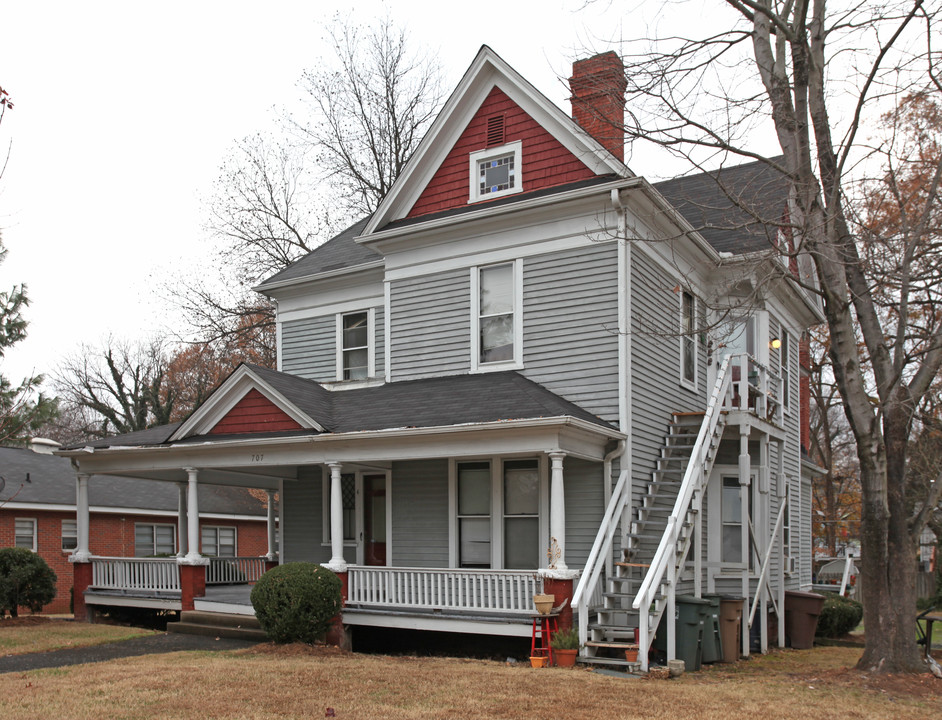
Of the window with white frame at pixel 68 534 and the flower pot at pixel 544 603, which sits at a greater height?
the flower pot at pixel 544 603

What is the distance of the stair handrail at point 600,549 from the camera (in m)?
12.6

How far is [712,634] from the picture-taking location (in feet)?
45.5

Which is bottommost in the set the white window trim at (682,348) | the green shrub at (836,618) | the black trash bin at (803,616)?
the green shrub at (836,618)

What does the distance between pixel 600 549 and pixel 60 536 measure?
67.4ft

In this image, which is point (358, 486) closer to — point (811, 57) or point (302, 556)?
point (302, 556)

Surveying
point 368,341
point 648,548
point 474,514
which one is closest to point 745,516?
point 648,548

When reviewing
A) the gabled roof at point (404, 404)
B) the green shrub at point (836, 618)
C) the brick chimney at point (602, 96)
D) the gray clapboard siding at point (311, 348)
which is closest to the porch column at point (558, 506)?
the gabled roof at point (404, 404)

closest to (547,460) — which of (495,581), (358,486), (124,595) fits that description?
(495,581)

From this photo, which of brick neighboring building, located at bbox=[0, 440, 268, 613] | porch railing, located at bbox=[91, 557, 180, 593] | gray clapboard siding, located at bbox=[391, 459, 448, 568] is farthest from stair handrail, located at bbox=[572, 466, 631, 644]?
brick neighboring building, located at bbox=[0, 440, 268, 613]

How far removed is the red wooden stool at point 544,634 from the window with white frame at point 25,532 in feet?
65.4

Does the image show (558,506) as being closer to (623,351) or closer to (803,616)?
(623,351)

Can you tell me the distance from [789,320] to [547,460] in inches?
394

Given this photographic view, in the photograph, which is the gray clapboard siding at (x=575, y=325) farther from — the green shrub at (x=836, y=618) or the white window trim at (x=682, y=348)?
the green shrub at (x=836, y=618)

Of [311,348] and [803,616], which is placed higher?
[311,348]
